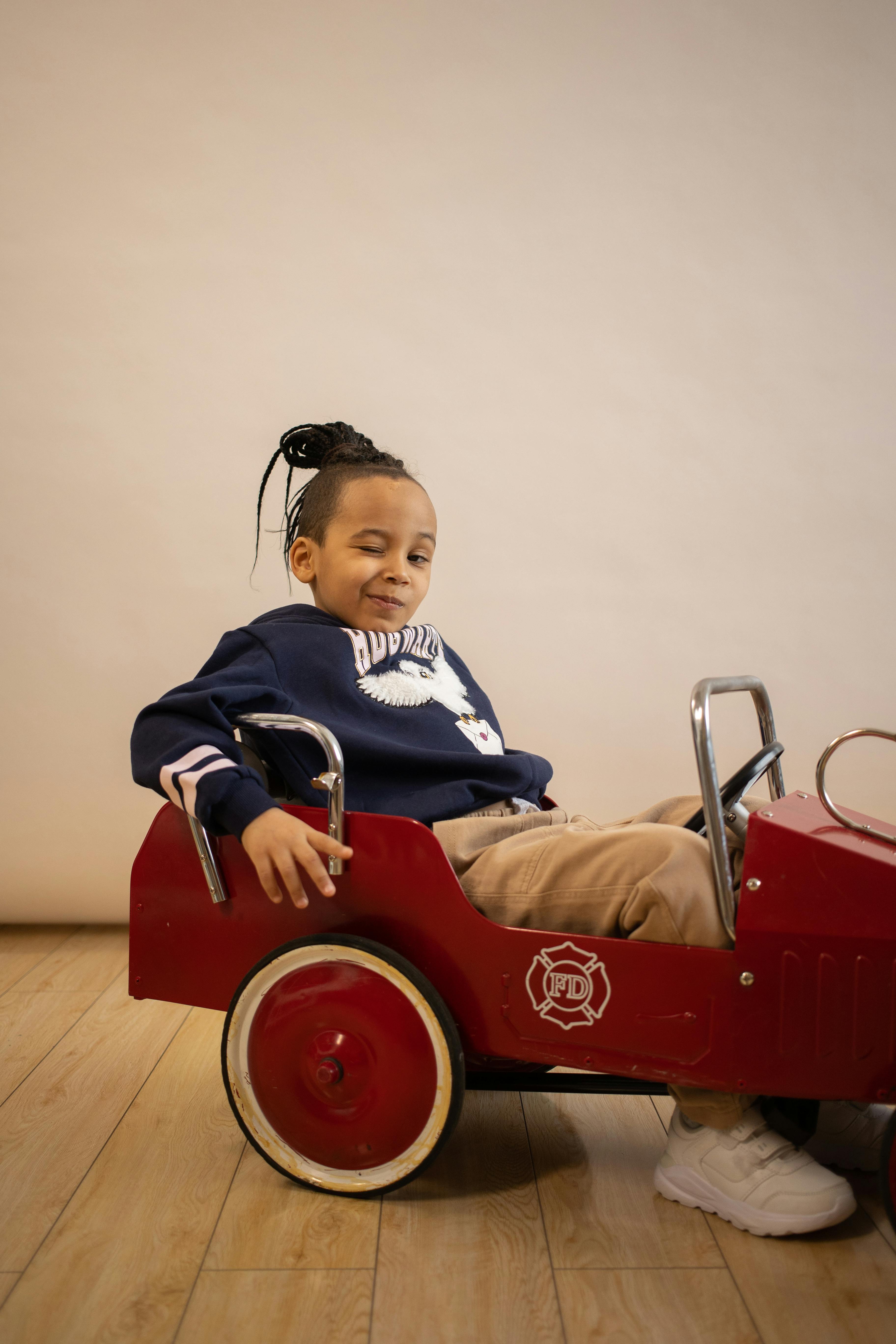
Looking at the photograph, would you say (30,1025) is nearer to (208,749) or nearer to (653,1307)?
(208,749)

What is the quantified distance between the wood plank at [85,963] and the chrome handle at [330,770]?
930 mm

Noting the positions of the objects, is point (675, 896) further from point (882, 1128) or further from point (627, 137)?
point (627, 137)

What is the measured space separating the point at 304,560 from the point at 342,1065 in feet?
2.43

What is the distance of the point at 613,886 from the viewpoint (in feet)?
3.31

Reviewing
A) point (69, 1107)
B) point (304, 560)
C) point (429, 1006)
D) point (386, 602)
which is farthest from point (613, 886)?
point (69, 1107)

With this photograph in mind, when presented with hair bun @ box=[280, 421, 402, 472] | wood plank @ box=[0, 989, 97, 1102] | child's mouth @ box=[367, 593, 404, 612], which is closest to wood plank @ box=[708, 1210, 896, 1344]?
child's mouth @ box=[367, 593, 404, 612]

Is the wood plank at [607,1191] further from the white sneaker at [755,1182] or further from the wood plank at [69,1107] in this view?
the wood plank at [69,1107]

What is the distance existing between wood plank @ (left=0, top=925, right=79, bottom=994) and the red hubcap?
0.91m

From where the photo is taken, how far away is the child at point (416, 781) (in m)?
0.99

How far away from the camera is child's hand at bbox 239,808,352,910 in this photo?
1013 millimetres

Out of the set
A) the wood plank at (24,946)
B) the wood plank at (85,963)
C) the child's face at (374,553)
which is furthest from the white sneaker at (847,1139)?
the wood plank at (24,946)

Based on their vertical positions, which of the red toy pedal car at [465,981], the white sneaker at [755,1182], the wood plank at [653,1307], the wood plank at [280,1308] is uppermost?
the red toy pedal car at [465,981]

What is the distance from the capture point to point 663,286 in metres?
2.07

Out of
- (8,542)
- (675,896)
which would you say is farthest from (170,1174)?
(8,542)
